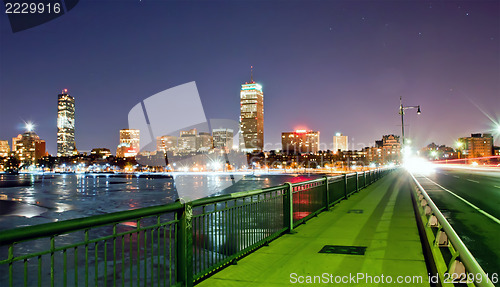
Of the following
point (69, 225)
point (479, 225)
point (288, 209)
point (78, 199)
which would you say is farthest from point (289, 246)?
point (78, 199)

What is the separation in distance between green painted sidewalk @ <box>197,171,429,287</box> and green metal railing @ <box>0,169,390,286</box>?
0.38 metres

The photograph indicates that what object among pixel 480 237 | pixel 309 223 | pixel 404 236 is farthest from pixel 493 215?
pixel 309 223

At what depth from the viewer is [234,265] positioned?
732 centimetres

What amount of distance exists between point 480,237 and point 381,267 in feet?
14.4

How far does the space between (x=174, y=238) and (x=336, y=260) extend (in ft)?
10.6

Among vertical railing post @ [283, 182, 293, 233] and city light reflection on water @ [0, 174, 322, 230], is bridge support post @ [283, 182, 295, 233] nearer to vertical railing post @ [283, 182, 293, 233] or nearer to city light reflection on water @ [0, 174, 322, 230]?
vertical railing post @ [283, 182, 293, 233]

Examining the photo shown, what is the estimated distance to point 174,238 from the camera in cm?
650

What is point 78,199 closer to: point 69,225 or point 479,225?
point 479,225

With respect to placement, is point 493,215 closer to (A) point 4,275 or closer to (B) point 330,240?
(B) point 330,240

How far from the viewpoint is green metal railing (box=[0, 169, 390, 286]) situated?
150 inches

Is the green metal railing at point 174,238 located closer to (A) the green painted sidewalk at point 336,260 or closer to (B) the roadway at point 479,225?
(A) the green painted sidewalk at point 336,260

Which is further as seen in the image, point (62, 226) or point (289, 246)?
point (289, 246)

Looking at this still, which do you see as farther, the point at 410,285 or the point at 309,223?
the point at 309,223

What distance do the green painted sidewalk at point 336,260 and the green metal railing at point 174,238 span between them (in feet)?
1.25
